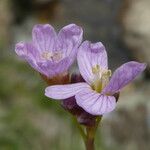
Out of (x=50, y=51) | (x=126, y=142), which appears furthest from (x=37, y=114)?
(x=50, y=51)

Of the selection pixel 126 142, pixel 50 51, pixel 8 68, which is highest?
pixel 50 51

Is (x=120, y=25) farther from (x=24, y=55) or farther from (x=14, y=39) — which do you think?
(x=24, y=55)

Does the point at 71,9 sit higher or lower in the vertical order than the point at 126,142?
higher

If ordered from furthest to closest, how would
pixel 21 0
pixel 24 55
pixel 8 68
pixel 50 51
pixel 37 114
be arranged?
pixel 21 0
pixel 8 68
pixel 37 114
pixel 50 51
pixel 24 55

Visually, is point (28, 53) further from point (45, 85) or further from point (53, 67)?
point (45, 85)

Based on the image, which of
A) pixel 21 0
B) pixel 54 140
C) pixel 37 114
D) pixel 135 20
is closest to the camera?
pixel 54 140

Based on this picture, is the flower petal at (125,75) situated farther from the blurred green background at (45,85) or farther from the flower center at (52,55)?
the blurred green background at (45,85)
